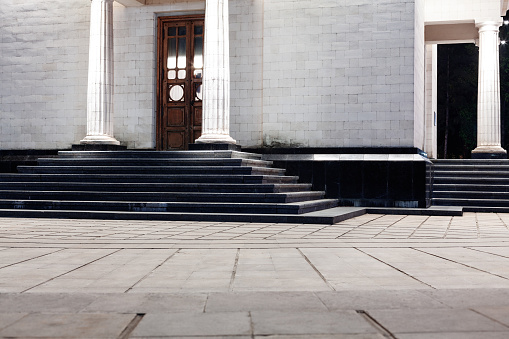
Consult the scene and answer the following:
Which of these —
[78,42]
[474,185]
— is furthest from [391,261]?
[78,42]

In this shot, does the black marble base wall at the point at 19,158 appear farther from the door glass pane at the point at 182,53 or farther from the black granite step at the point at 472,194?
the black granite step at the point at 472,194

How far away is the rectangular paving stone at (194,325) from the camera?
361cm

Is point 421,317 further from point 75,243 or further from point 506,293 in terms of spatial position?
point 75,243

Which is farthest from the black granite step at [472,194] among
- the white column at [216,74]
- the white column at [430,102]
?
the white column at [430,102]

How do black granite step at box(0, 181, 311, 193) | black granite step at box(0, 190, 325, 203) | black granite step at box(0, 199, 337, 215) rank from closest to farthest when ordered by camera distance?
black granite step at box(0, 199, 337, 215)
black granite step at box(0, 190, 325, 203)
black granite step at box(0, 181, 311, 193)

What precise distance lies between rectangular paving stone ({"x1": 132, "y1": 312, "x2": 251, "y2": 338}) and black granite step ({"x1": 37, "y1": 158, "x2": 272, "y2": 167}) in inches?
430

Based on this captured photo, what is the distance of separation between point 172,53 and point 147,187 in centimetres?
686

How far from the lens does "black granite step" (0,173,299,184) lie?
14.2 metres

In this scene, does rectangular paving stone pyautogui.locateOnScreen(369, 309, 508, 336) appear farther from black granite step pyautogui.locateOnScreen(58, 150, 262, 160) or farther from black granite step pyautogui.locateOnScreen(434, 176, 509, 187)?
black granite step pyautogui.locateOnScreen(434, 176, 509, 187)

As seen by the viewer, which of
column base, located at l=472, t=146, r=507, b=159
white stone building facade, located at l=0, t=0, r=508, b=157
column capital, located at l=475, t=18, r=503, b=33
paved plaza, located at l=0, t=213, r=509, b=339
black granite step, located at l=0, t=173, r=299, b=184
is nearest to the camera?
paved plaza, located at l=0, t=213, r=509, b=339

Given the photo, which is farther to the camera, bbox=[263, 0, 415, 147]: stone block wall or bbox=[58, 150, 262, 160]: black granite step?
bbox=[263, 0, 415, 147]: stone block wall

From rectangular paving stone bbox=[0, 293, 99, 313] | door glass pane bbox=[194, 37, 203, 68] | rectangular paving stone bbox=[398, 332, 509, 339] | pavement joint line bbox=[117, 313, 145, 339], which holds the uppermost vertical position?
door glass pane bbox=[194, 37, 203, 68]

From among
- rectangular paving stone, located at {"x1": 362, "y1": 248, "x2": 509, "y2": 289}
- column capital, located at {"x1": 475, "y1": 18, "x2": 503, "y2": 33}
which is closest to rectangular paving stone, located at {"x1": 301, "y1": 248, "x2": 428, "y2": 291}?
rectangular paving stone, located at {"x1": 362, "y1": 248, "x2": 509, "y2": 289}

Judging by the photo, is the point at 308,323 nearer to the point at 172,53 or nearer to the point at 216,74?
the point at 216,74
